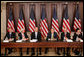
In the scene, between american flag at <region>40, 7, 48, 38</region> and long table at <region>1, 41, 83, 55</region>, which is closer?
long table at <region>1, 41, 83, 55</region>

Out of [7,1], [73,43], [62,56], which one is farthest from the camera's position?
[7,1]

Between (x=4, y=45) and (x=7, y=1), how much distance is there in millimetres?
2726

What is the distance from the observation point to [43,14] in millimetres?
7145

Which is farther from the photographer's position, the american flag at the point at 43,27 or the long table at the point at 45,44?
the american flag at the point at 43,27

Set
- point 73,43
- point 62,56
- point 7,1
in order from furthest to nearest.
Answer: point 7,1, point 62,56, point 73,43

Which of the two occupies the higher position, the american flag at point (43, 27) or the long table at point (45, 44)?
the american flag at point (43, 27)

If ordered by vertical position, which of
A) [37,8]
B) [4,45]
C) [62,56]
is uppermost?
[37,8]

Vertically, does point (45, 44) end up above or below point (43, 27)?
below

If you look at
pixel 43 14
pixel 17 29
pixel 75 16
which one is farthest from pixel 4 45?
pixel 75 16

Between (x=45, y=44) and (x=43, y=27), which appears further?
(x=43, y=27)

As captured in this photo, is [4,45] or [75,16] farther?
[75,16]

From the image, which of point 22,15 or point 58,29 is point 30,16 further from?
point 58,29

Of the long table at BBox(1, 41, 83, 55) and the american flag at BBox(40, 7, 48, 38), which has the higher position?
the american flag at BBox(40, 7, 48, 38)

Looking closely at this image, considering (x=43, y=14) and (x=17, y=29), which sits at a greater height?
(x=43, y=14)
